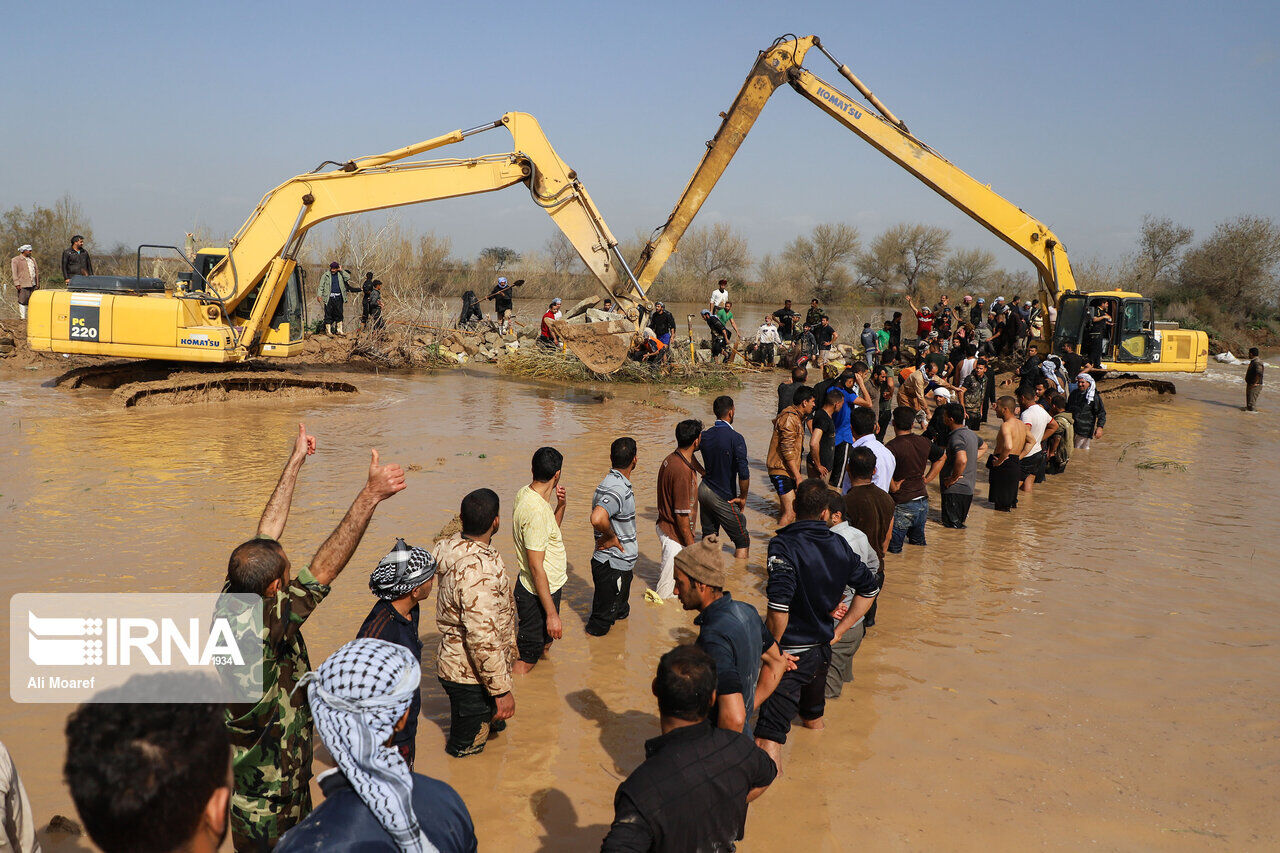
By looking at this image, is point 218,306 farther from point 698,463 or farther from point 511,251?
point 511,251

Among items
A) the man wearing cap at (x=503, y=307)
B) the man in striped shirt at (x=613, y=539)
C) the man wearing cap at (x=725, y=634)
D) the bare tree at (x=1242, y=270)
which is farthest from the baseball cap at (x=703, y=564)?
the bare tree at (x=1242, y=270)

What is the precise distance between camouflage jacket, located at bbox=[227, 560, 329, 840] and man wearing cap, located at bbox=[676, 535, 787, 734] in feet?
5.01

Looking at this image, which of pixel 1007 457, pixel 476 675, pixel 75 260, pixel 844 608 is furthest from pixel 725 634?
pixel 75 260

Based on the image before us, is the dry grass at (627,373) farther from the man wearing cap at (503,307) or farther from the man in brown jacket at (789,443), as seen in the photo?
the man in brown jacket at (789,443)

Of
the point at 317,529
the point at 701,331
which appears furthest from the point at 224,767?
the point at 701,331

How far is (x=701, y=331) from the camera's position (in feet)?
95.8

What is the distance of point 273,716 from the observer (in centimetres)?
305

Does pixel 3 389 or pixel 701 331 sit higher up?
pixel 701 331

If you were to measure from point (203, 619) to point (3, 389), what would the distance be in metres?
13.1

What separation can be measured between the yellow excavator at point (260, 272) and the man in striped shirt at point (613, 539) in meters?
9.40

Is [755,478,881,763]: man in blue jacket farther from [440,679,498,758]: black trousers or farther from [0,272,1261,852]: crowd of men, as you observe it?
[440,679,498,758]: black trousers

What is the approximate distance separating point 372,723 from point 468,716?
236 cm

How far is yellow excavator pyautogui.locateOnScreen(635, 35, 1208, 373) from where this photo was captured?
15344 mm

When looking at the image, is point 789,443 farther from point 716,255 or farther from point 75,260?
point 716,255
